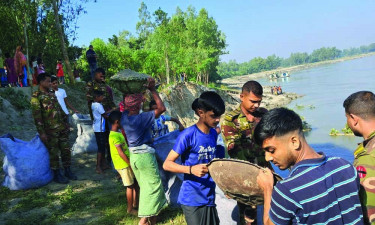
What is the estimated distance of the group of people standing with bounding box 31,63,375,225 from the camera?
1.44m

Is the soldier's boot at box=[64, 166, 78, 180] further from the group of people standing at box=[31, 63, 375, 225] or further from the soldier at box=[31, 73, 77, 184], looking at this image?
the soldier at box=[31, 73, 77, 184]

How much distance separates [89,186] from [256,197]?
4126 mm

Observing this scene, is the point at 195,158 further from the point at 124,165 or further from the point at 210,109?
the point at 124,165

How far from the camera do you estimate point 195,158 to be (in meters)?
2.64

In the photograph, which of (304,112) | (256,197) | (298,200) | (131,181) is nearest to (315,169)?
(298,200)

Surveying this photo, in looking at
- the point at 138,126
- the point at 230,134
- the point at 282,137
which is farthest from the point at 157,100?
the point at 282,137

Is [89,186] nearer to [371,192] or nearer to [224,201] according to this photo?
[224,201]

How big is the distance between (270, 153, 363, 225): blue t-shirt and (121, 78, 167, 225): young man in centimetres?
228

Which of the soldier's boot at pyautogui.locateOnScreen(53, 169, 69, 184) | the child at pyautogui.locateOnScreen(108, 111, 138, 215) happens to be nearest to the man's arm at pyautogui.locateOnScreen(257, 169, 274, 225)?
the child at pyautogui.locateOnScreen(108, 111, 138, 215)

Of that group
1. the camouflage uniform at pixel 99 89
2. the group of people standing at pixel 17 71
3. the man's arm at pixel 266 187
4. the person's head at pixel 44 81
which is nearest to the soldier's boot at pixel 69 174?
the camouflage uniform at pixel 99 89

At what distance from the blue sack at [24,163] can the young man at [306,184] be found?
4594 mm

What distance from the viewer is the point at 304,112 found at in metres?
35.5

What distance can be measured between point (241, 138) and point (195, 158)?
92 centimetres

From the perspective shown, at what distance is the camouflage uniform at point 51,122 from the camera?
4.95 meters
